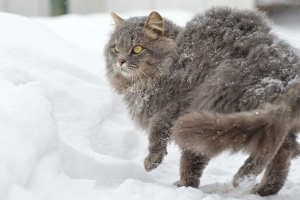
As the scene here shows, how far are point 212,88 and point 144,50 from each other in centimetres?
84

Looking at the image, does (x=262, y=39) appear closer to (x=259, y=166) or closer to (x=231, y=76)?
(x=231, y=76)

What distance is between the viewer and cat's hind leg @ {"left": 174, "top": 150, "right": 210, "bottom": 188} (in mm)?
3785

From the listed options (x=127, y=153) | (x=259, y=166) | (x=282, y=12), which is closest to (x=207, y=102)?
(x=259, y=166)

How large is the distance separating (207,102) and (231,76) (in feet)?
0.87

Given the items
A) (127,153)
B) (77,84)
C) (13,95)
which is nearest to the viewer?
(13,95)

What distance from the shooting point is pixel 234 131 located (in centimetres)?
295

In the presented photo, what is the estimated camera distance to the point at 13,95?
318 cm

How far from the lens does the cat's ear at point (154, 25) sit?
4.03m

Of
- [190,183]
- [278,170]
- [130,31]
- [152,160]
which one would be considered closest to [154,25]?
[130,31]

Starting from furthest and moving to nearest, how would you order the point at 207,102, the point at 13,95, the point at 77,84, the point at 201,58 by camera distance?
the point at 77,84 → the point at 201,58 → the point at 207,102 → the point at 13,95

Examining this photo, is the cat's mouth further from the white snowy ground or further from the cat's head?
the white snowy ground

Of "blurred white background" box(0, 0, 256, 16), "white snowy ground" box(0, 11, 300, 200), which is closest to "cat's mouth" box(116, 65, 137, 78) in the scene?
"white snowy ground" box(0, 11, 300, 200)

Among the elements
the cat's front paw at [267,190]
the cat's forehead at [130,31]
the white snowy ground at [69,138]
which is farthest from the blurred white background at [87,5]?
the cat's front paw at [267,190]

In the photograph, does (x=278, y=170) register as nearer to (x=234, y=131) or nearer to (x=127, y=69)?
(x=234, y=131)
